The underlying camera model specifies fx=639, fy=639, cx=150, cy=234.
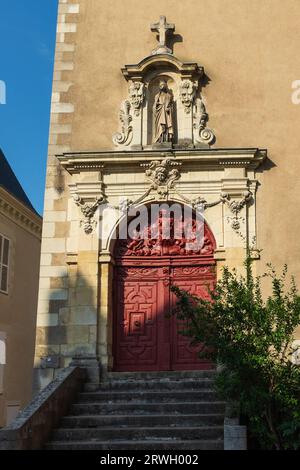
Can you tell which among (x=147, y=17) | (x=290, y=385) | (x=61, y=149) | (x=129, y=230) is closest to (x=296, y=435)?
(x=290, y=385)

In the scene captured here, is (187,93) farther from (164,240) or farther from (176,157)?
(164,240)

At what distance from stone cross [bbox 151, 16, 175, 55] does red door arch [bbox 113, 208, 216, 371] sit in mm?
2727

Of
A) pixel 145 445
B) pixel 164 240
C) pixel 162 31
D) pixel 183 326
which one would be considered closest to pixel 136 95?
pixel 162 31

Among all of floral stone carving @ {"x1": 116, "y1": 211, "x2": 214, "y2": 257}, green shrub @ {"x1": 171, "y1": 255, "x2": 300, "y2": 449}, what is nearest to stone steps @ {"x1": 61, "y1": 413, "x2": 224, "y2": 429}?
green shrub @ {"x1": 171, "y1": 255, "x2": 300, "y2": 449}

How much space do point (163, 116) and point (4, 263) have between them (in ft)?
22.2

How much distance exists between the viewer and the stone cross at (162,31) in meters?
10.3

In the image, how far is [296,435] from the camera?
6395 millimetres

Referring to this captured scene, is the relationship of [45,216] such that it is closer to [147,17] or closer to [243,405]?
[147,17]

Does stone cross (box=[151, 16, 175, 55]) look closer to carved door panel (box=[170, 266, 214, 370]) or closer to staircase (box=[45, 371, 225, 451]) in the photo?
carved door panel (box=[170, 266, 214, 370])

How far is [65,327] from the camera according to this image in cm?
934

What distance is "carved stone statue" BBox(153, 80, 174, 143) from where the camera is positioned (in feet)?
32.7

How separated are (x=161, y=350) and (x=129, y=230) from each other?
1883 mm

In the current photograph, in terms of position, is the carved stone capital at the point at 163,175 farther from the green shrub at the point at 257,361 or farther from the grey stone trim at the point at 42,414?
the green shrub at the point at 257,361

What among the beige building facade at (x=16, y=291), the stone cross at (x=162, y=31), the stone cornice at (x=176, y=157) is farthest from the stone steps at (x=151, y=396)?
the beige building facade at (x=16, y=291)
